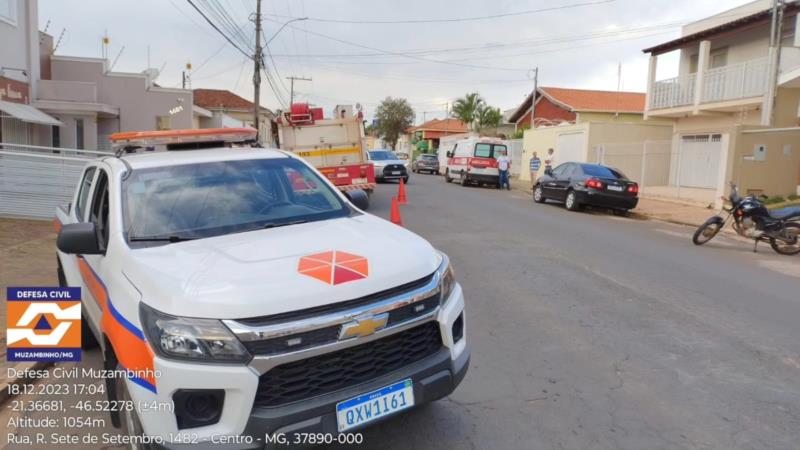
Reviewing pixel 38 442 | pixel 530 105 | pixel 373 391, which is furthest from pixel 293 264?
pixel 530 105

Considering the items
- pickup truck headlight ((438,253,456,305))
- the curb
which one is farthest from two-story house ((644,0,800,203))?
the curb

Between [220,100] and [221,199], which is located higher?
[220,100]

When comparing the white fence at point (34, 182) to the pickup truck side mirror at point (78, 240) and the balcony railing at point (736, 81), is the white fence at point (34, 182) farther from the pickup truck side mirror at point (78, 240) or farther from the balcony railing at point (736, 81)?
the balcony railing at point (736, 81)

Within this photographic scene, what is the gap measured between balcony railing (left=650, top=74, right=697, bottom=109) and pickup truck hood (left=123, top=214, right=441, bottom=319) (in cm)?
2361

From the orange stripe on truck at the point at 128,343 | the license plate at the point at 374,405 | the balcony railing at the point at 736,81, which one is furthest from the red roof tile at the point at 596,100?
the orange stripe on truck at the point at 128,343

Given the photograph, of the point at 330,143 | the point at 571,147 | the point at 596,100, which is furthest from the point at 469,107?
the point at 330,143

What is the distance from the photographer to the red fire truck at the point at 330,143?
603 inches

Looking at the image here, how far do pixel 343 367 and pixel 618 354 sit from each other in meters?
3.03

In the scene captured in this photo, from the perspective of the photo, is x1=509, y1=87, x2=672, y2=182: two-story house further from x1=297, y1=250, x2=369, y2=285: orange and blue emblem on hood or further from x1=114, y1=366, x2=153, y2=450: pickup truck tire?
x1=114, y1=366, x2=153, y2=450: pickup truck tire

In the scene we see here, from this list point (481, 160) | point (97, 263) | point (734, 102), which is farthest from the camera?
point (481, 160)

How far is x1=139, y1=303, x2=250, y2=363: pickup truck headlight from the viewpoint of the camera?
8.39 feet

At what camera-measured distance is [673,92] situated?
24266 millimetres

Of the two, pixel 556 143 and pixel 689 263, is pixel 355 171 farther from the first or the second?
pixel 556 143

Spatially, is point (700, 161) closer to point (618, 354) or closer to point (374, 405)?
point (618, 354)
